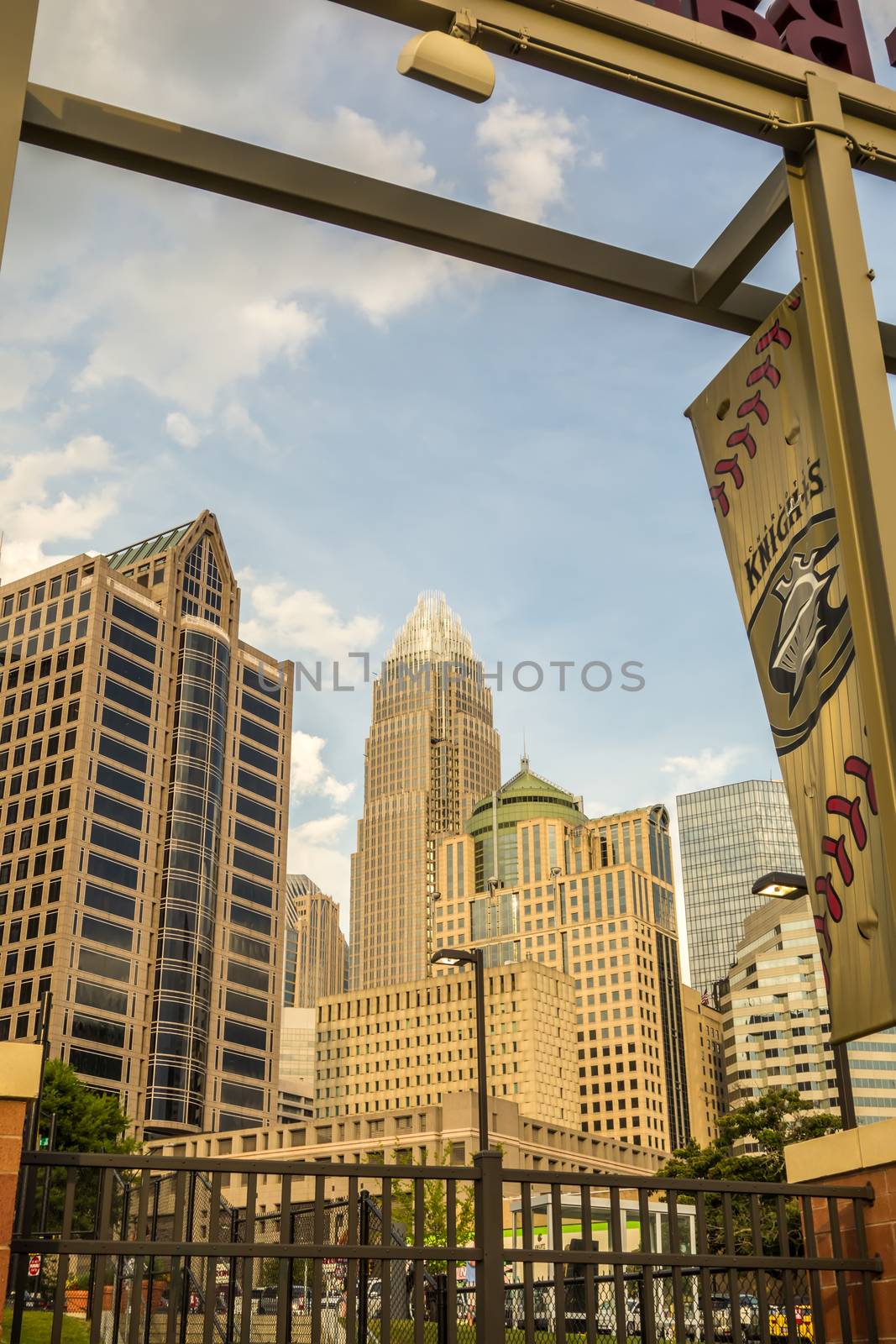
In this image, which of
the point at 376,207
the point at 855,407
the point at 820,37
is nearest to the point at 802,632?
the point at 855,407

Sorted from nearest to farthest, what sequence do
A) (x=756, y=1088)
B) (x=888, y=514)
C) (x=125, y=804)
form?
(x=888, y=514)
(x=125, y=804)
(x=756, y=1088)

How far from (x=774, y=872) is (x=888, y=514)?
25.2 feet

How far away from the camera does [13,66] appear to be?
5008 mm

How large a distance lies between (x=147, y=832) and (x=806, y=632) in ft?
322

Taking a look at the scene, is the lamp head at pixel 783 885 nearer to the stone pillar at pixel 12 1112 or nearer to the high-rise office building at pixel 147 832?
the stone pillar at pixel 12 1112

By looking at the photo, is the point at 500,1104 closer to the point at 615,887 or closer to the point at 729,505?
the point at 615,887

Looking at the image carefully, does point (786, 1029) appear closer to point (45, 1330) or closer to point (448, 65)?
point (45, 1330)

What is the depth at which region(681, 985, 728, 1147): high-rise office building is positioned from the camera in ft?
605

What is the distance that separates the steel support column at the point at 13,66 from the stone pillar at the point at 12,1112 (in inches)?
128

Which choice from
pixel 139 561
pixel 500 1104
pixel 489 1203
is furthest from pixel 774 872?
pixel 500 1104

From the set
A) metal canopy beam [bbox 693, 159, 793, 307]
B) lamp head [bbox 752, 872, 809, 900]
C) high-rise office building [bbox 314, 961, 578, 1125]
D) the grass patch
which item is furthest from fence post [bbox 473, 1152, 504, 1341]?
high-rise office building [bbox 314, 961, 578, 1125]

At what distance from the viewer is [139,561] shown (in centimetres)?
11075

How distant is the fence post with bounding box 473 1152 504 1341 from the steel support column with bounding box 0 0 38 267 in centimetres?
445

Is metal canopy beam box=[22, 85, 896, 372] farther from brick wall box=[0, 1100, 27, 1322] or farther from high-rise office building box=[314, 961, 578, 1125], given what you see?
high-rise office building box=[314, 961, 578, 1125]
